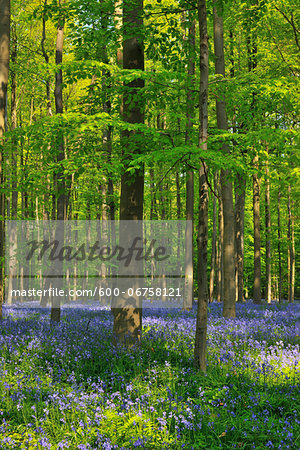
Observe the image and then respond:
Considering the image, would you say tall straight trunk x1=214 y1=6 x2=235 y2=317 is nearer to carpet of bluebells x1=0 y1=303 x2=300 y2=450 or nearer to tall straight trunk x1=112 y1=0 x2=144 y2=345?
carpet of bluebells x1=0 y1=303 x2=300 y2=450

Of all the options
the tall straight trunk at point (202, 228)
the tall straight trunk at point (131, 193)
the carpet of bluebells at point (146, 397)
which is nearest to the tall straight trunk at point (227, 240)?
the carpet of bluebells at point (146, 397)

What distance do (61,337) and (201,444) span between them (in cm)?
463

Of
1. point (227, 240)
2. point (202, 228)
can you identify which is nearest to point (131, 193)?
point (202, 228)

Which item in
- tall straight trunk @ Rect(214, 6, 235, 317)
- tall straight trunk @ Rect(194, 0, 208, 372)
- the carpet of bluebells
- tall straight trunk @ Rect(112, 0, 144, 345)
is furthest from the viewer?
tall straight trunk @ Rect(214, 6, 235, 317)

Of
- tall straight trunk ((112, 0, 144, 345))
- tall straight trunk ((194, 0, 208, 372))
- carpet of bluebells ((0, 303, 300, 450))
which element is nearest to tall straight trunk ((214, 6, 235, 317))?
carpet of bluebells ((0, 303, 300, 450))

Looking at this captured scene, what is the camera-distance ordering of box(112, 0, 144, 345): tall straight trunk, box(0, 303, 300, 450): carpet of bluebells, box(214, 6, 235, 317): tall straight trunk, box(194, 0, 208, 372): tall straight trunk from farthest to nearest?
1. box(214, 6, 235, 317): tall straight trunk
2. box(112, 0, 144, 345): tall straight trunk
3. box(194, 0, 208, 372): tall straight trunk
4. box(0, 303, 300, 450): carpet of bluebells

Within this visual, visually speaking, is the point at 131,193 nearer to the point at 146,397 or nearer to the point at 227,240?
the point at 146,397

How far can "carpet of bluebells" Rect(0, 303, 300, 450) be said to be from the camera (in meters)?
4.02

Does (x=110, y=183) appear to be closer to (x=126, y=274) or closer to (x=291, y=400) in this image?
(x=126, y=274)

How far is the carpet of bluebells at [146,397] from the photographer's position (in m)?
4.02

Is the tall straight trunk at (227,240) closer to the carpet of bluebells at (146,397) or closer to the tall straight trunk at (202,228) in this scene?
the carpet of bluebells at (146,397)

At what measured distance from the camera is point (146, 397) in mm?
4852

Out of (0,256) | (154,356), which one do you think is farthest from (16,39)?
(154,356)

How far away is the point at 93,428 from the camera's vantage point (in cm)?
405
